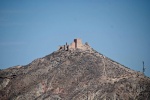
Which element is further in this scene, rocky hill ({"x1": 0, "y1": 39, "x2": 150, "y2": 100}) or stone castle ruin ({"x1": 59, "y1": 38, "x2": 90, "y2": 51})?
stone castle ruin ({"x1": 59, "y1": 38, "x2": 90, "y2": 51})

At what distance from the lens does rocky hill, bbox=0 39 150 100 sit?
7469 cm

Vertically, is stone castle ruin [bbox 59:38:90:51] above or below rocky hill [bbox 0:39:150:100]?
above

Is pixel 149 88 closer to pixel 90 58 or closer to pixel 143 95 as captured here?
pixel 143 95

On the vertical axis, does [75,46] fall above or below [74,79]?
above

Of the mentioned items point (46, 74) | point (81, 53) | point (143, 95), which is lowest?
point (143, 95)

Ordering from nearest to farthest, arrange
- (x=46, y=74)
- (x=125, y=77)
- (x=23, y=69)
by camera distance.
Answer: (x=125, y=77) → (x=46, y=74) → (x=23, y=69)

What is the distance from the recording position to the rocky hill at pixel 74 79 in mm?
74688

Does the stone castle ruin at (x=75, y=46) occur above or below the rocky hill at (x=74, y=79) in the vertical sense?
above

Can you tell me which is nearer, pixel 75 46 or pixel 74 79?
pixel 74 79

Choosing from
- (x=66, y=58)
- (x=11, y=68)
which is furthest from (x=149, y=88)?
(x=11, y=68)

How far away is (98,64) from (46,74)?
1447 centimetres

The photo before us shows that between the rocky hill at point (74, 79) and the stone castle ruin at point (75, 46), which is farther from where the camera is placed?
the stone castle ruin at point (75, 46)

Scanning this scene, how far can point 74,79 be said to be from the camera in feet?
269

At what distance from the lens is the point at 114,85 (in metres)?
75.8
